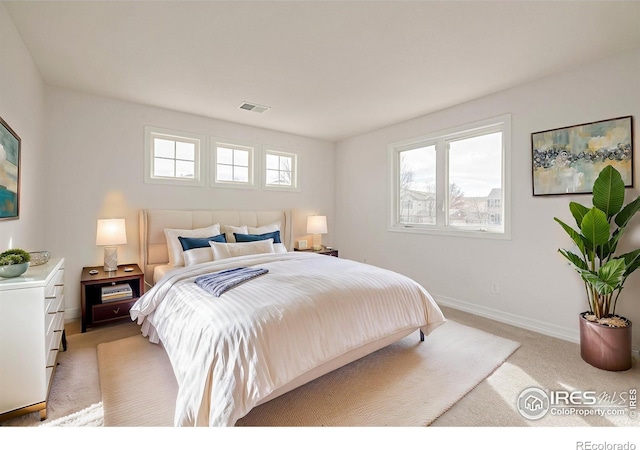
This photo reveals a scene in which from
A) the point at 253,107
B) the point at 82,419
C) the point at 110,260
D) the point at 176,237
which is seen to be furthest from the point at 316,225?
the point at 82,419

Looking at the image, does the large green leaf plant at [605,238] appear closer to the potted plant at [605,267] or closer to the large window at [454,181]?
the potted plant at [605,267]

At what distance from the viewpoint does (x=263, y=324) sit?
170cm

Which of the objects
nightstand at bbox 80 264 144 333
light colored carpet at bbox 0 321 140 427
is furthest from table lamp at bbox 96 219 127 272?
light colored carpet at bbox 0 321 140 427

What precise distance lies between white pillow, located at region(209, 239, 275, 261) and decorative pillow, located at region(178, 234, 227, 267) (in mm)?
78

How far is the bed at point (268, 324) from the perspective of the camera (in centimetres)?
152

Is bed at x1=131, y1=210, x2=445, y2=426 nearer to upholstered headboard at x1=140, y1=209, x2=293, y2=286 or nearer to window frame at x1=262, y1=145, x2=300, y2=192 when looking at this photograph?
upholstered headboard at x1=140, y1=209, x2=293, y2=286

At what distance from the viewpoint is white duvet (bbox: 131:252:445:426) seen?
4.97 feet

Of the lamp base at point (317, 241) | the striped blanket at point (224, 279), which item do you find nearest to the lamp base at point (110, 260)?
the striped blanket at point (224, 279)

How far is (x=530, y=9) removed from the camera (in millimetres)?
1953

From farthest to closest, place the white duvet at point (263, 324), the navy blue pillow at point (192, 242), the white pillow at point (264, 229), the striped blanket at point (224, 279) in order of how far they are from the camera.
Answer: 1. the white pillow at point (264, 229)
2. the navy blue pillow at point (192, 242)
3. the striped blanket at point (224, 279)
4. the white duvet at point (263, 324)

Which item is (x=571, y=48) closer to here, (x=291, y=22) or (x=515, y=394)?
(x=291, y=22)

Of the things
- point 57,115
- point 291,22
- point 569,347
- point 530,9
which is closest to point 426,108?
point 530,9

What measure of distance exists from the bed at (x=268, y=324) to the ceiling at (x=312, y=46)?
1.83 meters

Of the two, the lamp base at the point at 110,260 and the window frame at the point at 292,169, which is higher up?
the window frame at the point at 292,169
